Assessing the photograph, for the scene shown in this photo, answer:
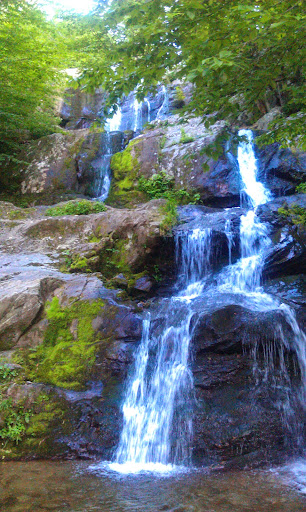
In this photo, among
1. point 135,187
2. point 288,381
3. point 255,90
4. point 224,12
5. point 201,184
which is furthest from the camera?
point 135,187

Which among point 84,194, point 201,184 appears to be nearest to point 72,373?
point 201,184

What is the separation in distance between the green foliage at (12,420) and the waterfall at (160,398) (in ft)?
4.04

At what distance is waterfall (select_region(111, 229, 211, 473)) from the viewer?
4.57 metres

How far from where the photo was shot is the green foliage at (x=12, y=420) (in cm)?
458

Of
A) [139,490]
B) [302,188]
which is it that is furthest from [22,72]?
[139,490]

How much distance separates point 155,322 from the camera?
627 centimetres

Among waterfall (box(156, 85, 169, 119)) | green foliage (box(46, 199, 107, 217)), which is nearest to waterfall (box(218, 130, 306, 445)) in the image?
green foliage (box(46, 199, 107, 217))

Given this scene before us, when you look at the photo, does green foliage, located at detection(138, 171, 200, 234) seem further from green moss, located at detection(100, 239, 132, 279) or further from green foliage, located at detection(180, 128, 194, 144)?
green moss, located at detection(100, 239, 132, 279)

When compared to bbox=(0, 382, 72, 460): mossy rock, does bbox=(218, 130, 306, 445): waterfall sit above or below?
above

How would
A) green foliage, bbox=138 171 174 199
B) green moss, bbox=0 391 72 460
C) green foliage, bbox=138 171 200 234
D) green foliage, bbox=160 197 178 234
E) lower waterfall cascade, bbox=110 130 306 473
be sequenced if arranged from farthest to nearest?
green foliage, bbox=138 171 174 199
green foliage, bbox=138 171 200 234
green foliage, bbox=160 197 178 234
lower waterfall cascade, bbox=110 130 306 473
green moss, bbox=0 391 72 460

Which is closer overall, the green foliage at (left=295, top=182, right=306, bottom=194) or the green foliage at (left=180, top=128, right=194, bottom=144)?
the green foliage at (left=295, top=182, right=306, bottom=194)

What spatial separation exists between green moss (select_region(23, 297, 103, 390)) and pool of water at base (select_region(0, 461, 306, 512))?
4.04 ft

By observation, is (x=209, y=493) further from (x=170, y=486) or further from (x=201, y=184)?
(x=201, y=184)

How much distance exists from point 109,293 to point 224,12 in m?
4.35
